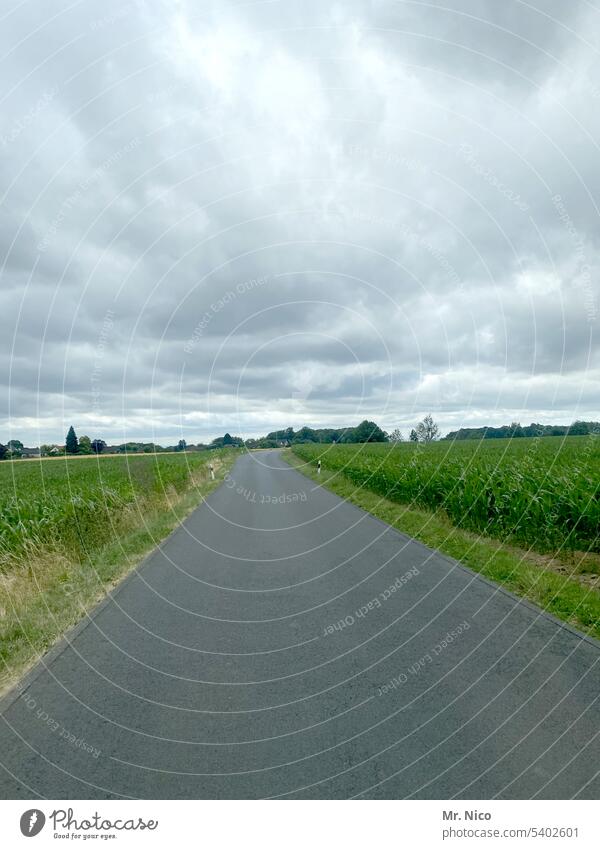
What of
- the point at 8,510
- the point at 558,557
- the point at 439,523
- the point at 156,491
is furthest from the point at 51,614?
the point at 156,491

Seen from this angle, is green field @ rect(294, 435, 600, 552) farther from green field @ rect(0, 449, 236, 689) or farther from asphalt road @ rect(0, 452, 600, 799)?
green field @ rect(0, 449, 236, 689)

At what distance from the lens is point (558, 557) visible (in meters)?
10.1

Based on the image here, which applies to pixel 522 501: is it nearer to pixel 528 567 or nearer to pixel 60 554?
pixel 528 567

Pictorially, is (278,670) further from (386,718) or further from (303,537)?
(303,537)

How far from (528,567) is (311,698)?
6.05 m

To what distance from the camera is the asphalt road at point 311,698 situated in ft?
11.1

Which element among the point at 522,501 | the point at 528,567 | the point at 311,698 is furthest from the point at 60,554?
the point at 522,501

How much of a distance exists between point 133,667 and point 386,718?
2626 millimetres

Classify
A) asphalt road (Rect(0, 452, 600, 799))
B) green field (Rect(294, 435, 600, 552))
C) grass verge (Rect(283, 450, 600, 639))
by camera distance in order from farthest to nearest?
green field (Rect(294, 435, 600, 552)), grass verge (Rect(283, 450, 600, 639)), asphalt road (Rect(0, 452, 600, 799))

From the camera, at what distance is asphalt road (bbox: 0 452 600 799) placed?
3.38 metres

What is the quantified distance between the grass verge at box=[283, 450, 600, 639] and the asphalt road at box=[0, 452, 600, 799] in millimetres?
435

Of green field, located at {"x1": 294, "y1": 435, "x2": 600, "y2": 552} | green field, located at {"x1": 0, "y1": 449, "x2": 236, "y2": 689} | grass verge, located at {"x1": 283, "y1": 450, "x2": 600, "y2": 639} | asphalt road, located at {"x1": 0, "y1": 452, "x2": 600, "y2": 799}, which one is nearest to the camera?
asphalt road, located at {"x1": 0, "y1": 452, "x2": 600, "y2": 799}

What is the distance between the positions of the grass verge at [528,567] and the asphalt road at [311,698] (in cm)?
43

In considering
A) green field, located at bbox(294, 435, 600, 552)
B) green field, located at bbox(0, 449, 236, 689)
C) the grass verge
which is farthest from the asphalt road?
green field, located at bbox(294, 435, 600, 552)
